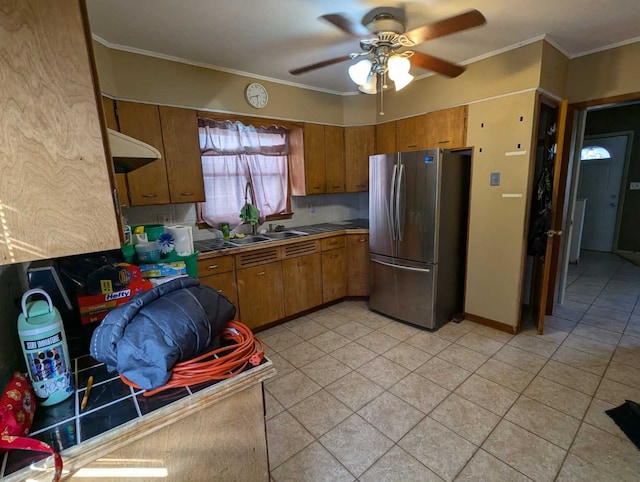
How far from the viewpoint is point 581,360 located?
2441 mm

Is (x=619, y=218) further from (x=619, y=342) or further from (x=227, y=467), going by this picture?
(x=227, y=467)

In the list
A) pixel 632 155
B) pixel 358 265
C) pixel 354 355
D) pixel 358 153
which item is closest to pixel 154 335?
pixel 354 355

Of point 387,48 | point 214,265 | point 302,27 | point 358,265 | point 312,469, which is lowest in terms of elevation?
point 312,469

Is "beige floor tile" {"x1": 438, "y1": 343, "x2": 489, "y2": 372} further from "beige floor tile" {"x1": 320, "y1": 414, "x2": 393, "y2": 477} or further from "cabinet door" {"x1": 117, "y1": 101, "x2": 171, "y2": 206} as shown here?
"cabinet door" {"x1": 117, "y1": 101, "x2": 171, "y2": 206}

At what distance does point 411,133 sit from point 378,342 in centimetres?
225

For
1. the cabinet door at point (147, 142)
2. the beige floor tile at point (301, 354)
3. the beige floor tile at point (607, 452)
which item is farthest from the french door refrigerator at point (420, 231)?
the cabinet door at point (147, 142)

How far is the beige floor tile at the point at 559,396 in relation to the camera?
1949 mm

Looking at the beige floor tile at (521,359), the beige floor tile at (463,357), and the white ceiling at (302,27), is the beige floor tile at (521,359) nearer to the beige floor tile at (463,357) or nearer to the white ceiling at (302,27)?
the beige floor tile at (463,357)

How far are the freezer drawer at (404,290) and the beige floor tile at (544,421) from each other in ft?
3.45

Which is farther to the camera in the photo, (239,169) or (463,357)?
(239,169)

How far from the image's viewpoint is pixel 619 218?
542cm

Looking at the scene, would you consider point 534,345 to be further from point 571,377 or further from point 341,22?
point 341,22

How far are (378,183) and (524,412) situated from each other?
7.15ft

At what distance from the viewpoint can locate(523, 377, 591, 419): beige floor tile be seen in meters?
1.95
